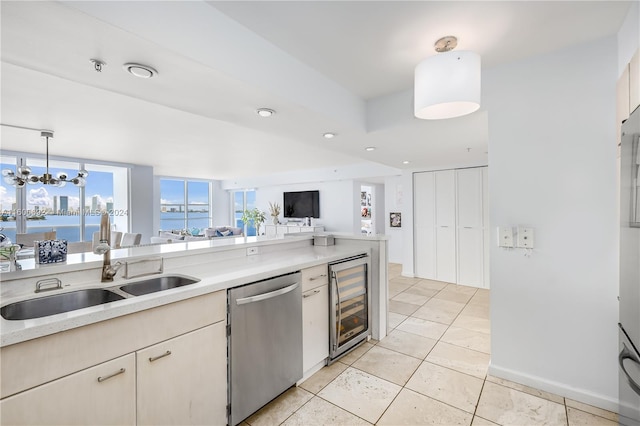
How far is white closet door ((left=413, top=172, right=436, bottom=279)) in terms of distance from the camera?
5156mm

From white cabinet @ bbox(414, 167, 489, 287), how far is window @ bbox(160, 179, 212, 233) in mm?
7060

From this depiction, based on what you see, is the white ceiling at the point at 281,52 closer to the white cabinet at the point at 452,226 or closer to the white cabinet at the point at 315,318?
the white cabinet at the point at 315,318

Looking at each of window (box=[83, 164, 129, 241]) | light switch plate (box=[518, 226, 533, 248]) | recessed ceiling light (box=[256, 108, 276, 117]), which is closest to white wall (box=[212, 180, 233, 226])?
window (box=[83, 164, 129, 241])

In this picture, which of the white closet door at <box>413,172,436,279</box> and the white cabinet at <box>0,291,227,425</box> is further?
the white closet door at <box>413,172,436,279</box>

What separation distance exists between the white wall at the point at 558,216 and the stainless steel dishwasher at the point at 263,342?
5.16ft

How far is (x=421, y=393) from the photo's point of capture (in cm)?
199

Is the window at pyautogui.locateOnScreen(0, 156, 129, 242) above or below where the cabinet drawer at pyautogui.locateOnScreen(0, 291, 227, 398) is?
above

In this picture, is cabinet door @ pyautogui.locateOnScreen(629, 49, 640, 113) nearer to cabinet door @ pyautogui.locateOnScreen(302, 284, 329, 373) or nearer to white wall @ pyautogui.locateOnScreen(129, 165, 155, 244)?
cabinet door @ pyautogui.locateOnScreen(302, 284, 329, 373)

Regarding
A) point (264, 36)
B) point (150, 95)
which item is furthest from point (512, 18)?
point (150, 95)

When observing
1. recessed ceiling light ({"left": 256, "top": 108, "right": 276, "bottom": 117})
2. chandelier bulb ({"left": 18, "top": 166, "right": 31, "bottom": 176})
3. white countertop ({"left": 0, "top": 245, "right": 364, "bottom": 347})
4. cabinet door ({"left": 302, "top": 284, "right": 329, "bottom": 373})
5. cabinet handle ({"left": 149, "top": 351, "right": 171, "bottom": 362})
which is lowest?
cabinet door ({"left": 302, "top": 284, "right": 329, "bottom": 373})

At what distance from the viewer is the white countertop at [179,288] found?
997mm

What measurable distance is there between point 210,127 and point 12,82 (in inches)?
74.1

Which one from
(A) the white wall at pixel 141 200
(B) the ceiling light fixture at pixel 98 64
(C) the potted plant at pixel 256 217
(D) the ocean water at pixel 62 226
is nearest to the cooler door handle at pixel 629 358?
(B) the ceiling light fixture at pixel 98 64

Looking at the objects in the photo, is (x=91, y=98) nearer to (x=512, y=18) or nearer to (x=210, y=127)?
(x=210, y=127)
